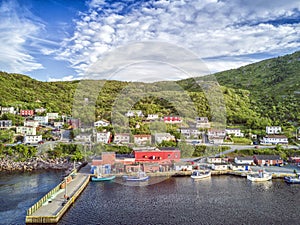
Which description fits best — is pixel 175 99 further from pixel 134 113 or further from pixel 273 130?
pixel 273 130

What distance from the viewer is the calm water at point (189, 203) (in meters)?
12.0

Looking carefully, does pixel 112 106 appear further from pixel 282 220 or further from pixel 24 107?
pixel 282 220

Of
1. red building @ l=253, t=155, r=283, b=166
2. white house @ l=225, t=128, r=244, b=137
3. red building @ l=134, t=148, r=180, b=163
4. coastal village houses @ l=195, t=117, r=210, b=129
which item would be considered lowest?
red building @ l=253, t=155, r=283, b=166

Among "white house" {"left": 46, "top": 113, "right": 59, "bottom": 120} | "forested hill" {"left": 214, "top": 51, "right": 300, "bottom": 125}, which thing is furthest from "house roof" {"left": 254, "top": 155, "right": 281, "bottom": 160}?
"white house" {"left": 46, "top": 113, "right": 59, "bottom": 120}

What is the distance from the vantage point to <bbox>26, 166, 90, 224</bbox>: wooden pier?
11.6 meters

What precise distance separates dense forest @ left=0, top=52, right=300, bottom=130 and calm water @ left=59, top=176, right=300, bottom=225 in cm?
1827

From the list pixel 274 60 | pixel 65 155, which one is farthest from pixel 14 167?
pixel 274 60

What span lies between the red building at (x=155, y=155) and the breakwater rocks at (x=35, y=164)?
604 cm

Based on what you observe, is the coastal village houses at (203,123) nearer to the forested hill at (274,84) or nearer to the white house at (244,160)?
the forested hill at (274,84)

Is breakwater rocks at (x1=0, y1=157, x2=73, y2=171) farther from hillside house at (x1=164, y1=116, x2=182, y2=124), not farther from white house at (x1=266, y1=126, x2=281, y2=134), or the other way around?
white house at (x1=266, y1=126, x2=281, y2=134)

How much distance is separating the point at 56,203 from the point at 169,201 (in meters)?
6.01

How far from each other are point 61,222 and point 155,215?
434 cm

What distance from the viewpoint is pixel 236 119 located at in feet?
119

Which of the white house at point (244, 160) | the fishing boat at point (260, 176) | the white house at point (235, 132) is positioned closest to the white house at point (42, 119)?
the white house at point (235, 132)
